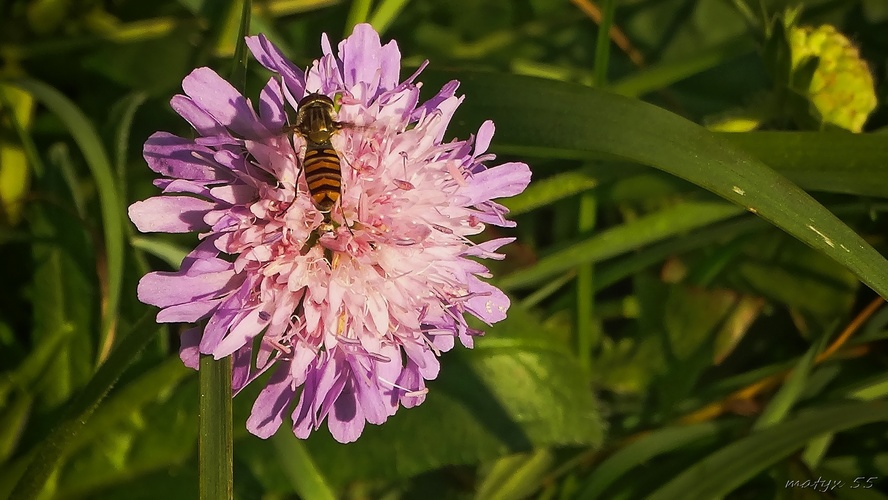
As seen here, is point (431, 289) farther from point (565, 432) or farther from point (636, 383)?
point (636, 383)

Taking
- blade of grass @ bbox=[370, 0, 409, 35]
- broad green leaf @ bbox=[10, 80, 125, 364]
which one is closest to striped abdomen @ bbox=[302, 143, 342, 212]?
blade of grass @ bbox=[370, 0, 409, 35]

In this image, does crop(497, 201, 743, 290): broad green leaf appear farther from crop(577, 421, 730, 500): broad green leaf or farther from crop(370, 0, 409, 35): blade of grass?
crop(370, 0, 409, 35): blade of grass

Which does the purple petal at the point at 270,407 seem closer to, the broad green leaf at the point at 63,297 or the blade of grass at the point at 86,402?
the blade of grass at the point at 86,402

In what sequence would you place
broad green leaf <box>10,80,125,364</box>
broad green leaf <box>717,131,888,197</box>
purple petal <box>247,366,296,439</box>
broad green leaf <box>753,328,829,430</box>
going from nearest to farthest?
purple petal <box>247,366,296,439</box> < broad green leaf <box>717,131,888,197</box> < broad green leaf <box>10,80,125,364</box> < broad green leaf <box>753,328,829,430</box>

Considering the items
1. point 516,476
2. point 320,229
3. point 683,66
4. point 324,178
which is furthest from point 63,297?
point 683,66

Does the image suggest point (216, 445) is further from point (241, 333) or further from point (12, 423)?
point (12, 423)

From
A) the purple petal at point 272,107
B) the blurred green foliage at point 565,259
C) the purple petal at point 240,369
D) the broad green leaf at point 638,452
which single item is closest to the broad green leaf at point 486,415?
the blurred green foliage at point 565,259

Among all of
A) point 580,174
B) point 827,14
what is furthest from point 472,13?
point 827,14
